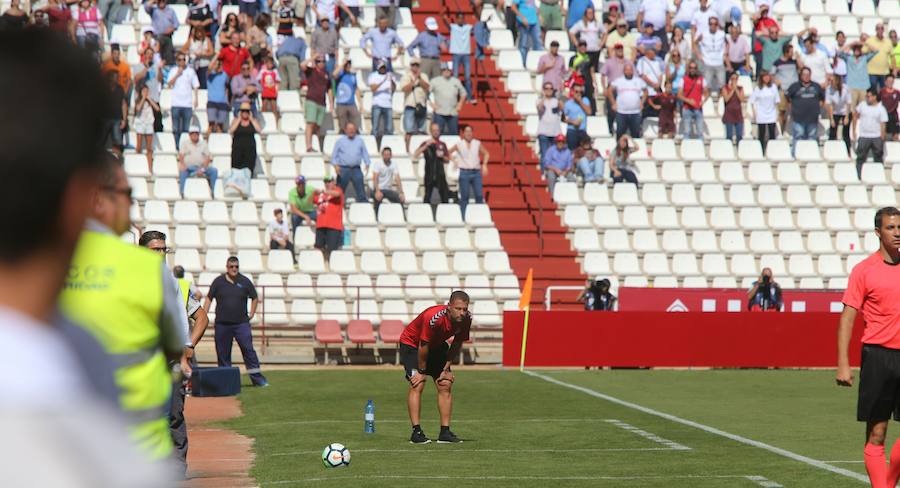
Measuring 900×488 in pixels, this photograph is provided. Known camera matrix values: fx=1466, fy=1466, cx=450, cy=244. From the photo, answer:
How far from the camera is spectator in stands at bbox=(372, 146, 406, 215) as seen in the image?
2919 cm

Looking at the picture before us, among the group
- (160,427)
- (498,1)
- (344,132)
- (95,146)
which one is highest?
(498,1)

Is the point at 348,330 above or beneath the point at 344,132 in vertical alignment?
beneath

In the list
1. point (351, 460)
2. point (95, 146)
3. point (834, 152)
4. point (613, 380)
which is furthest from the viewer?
point (834, 152)

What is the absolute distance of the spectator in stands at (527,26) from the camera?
3322cm

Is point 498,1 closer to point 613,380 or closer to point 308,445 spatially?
point 613,380

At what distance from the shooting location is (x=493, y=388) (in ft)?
73.3

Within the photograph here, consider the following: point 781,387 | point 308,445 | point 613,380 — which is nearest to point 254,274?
point 613,380

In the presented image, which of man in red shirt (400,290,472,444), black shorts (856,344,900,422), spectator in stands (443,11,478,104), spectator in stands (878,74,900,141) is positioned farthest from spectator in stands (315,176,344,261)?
black shorts (856,344,900,422)

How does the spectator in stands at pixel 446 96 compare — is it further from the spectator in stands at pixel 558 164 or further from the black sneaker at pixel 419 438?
the black sneaker at pixel 419 438

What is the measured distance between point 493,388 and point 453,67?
1104cm

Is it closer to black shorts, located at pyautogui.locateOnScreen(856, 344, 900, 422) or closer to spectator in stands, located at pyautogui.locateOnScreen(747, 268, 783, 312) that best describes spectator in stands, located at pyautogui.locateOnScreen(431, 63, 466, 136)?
spectator in stands, located at pyautogui.locateOnScreen(747, 268, 783, 312)

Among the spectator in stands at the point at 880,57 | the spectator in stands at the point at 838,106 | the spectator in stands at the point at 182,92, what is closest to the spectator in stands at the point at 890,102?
the spectator in stands at the point at 880,57

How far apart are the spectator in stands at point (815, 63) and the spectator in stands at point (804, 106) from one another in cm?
31

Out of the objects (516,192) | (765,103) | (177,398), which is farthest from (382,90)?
(177,398)
